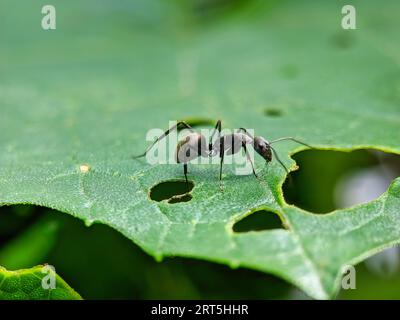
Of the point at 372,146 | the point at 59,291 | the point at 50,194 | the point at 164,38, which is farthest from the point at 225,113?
the point at 164,38

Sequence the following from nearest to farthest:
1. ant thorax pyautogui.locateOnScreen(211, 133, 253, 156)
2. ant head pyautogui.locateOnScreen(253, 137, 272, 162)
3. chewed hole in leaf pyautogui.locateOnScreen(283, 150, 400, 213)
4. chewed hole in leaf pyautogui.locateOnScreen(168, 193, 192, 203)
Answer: chewed hole in leaf pyautogui.locateOnScreen(168, 193, 192, 203), ant head pyautogui.locateOnScreen(253, 137, 272, 162), ant thorax pyautogui.locateOnScreen(211, 133, 253, 156), chewed hole in leaf pyautogui.locateOnScreen(283, 150, 400, 213)

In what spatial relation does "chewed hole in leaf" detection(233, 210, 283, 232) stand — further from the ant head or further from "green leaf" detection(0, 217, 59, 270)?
"green leaf" detection(0, 217, 59, 270)

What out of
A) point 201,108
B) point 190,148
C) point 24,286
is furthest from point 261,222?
point 24,286

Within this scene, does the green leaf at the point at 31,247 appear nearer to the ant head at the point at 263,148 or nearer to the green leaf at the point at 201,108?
the green leaf at the point at 201,108

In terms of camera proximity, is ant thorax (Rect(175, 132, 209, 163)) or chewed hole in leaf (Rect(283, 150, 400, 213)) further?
chewed hole in leaf (Rect(283, 150, 400, 213))

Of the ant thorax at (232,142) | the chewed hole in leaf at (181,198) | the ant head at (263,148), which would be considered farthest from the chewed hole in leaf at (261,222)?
the chewed hole in leaf at (181,198)

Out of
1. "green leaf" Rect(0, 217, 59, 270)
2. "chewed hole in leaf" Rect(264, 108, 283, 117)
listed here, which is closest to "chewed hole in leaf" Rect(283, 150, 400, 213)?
"chewed hole in leaf" Rect(264, 108, 283, 117)
